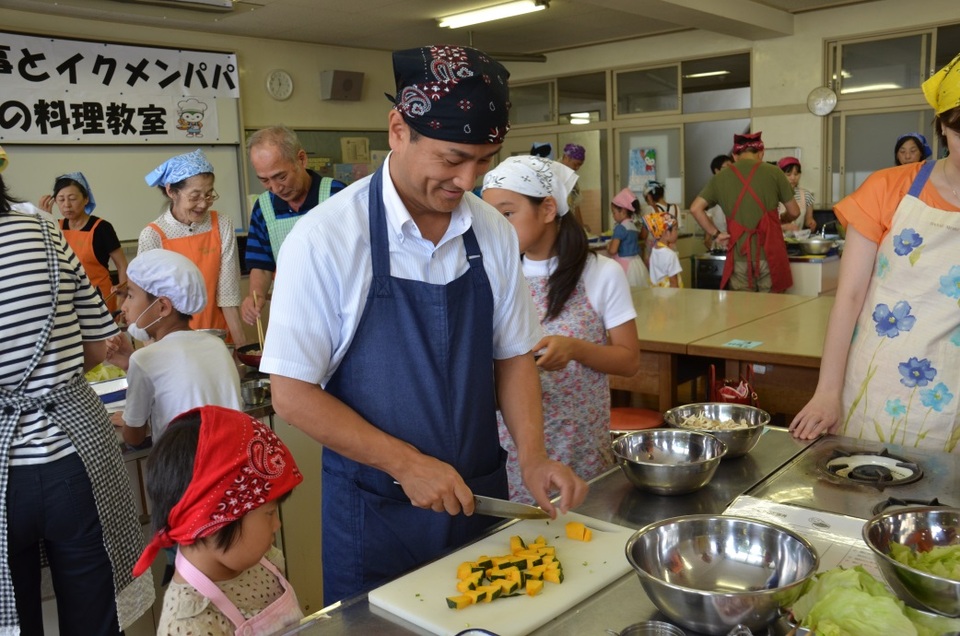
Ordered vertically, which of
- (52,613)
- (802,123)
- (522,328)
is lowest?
(52,613)

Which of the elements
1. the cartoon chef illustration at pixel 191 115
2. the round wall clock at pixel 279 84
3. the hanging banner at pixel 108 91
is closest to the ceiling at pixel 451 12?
the hanging banner at pixel 108 91

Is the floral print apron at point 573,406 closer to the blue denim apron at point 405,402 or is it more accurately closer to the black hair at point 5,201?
the blue denim apron at point 405,402

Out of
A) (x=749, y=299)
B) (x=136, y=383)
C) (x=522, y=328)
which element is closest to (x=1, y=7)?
(x=136, y=383)

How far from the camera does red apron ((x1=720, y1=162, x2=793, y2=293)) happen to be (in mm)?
5836

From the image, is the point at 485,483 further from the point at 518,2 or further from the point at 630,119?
the point at 630,119

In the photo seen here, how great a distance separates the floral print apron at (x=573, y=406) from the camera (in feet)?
6.98

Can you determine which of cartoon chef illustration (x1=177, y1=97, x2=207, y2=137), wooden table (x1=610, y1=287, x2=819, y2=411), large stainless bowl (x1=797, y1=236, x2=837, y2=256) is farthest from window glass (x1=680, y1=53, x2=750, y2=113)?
cartoon chef illustration (x1=177, y1=97, x2=207, y2=137)

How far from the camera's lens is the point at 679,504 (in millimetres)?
1627

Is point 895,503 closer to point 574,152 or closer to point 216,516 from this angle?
point 216,516

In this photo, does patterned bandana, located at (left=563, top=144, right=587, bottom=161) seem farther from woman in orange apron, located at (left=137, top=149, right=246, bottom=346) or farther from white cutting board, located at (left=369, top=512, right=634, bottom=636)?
white cutting board, located at (left=369, top=512, right=634, bottom=636)

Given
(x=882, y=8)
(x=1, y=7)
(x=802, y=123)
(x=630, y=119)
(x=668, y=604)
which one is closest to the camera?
(x=668, y=604)

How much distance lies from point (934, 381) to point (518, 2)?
623 centimetres

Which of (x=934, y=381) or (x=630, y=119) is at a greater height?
(x=630, y=119)

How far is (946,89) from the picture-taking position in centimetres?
177
